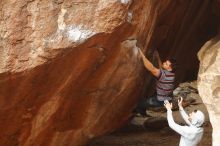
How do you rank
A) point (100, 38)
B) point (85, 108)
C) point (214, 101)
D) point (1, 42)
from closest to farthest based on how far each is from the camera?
point (1, 42)
point (100, 38)
point (214, 101)
point (85, 108)

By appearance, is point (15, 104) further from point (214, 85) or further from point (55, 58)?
point (214, 85)

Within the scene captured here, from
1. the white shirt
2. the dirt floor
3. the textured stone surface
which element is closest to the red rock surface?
the textured stone surface

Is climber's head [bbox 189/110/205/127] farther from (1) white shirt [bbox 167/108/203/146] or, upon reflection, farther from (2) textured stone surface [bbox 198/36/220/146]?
(2) textured stone surface [bbox 198/36/220/146]

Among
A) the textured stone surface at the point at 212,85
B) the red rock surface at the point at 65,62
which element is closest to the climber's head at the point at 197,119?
the textured stone surface at the point at 212,85

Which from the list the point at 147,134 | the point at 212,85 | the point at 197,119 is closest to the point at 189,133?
the point at 197,119

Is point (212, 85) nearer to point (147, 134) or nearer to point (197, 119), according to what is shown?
point (197, 119)

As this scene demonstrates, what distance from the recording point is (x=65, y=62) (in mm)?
7957

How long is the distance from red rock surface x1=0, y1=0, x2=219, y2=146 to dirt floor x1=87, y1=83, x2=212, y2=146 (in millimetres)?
2552

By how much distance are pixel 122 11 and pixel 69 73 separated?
55.3 inches

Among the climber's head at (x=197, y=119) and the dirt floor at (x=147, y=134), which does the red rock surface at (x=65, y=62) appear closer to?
the climber's head at (x=197, y=119)

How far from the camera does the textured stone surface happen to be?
8.69 metres

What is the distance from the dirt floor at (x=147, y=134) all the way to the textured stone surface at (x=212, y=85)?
276 cm

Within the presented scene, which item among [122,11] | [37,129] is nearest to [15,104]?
[37,129]

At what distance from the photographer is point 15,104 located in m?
8.05
